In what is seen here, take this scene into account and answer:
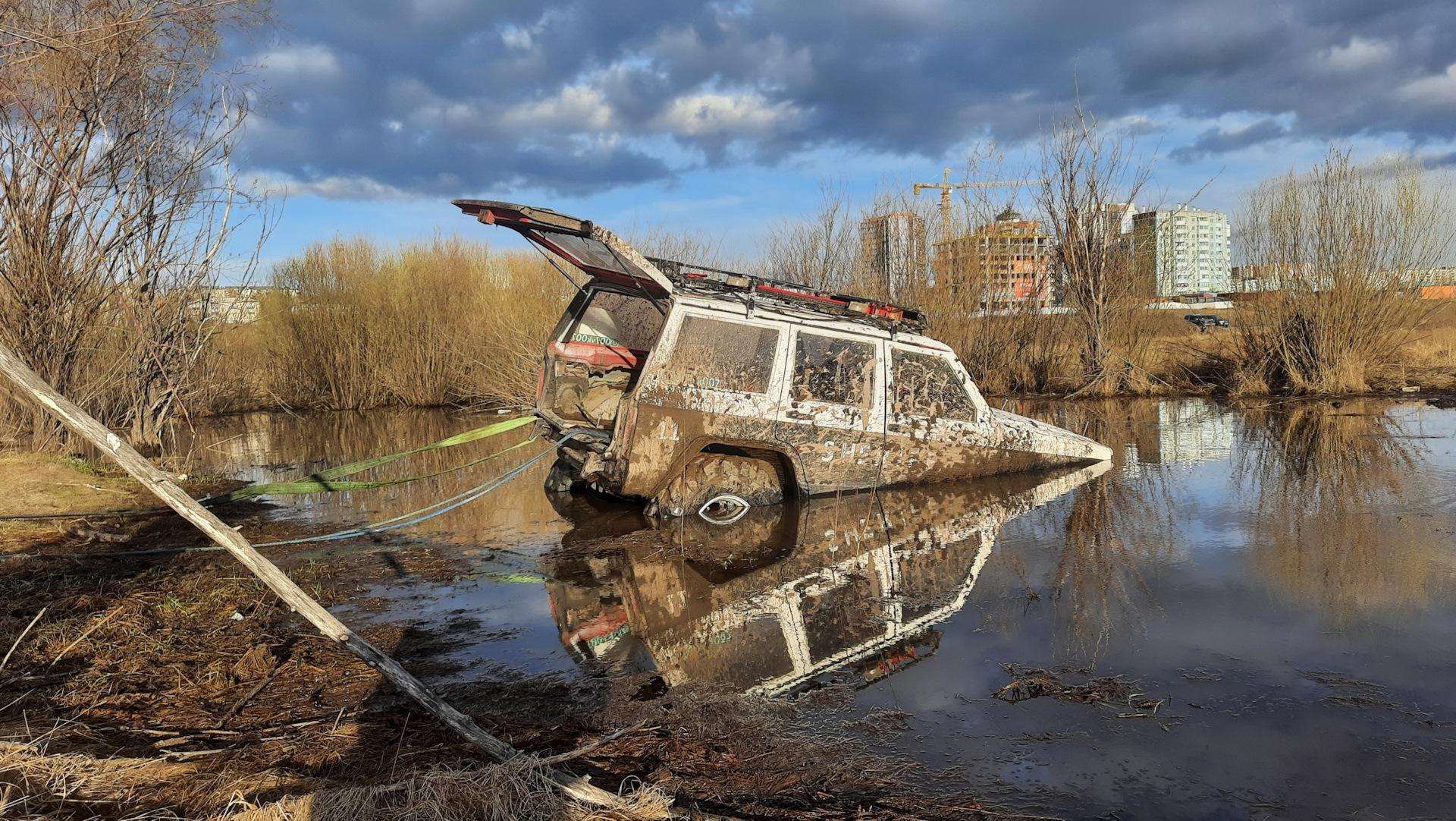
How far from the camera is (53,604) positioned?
5.55 metres

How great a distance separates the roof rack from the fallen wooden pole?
15.1 feet

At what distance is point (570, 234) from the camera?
7.50m

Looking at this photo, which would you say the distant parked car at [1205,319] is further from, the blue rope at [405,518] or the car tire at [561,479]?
the blue rope at [405,518]

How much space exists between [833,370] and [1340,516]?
431 cm

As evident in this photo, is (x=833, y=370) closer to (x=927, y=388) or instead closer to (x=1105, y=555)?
(x=927, y=388)

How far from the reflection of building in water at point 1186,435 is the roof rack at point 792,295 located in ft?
13.2

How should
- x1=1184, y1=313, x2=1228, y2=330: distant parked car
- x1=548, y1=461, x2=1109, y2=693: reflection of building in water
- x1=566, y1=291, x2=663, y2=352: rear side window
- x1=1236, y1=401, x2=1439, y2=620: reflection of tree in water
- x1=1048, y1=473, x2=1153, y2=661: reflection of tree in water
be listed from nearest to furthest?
x1=548, y1=461, x2=1109, y2=693: reflection of building in water → x1=1048, y1=473, x2=1153, y2=661: reflection of tree in water → x1=1236, y1=401, x2=1439, y2=620: reflection of tree in water → x1=566, y1=291, x2=663, y2=352: rear side window → x1=1184, y1=313, x2=1228, y2=330: distant parked car

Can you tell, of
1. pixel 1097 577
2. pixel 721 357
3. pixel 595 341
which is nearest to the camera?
pixel 1097 577

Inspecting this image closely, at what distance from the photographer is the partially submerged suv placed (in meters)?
7.46

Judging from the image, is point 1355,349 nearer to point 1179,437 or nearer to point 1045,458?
point 1179,437

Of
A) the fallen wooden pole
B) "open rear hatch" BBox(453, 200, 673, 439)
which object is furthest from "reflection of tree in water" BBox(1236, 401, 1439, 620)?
"open rear hatch" BBox(453, 200, 673, 439)

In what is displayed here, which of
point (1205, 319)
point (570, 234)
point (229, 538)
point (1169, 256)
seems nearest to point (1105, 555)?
point (570, 234)

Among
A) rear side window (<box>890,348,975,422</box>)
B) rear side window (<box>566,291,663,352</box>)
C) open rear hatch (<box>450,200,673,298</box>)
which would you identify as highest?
open rear hatch (<box>450,200,673,298</box>)

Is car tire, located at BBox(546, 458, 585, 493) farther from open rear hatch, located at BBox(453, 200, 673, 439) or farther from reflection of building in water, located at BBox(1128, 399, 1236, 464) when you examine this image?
reflection of building in water, located at BBox(1128, 399, 1236, 464)
